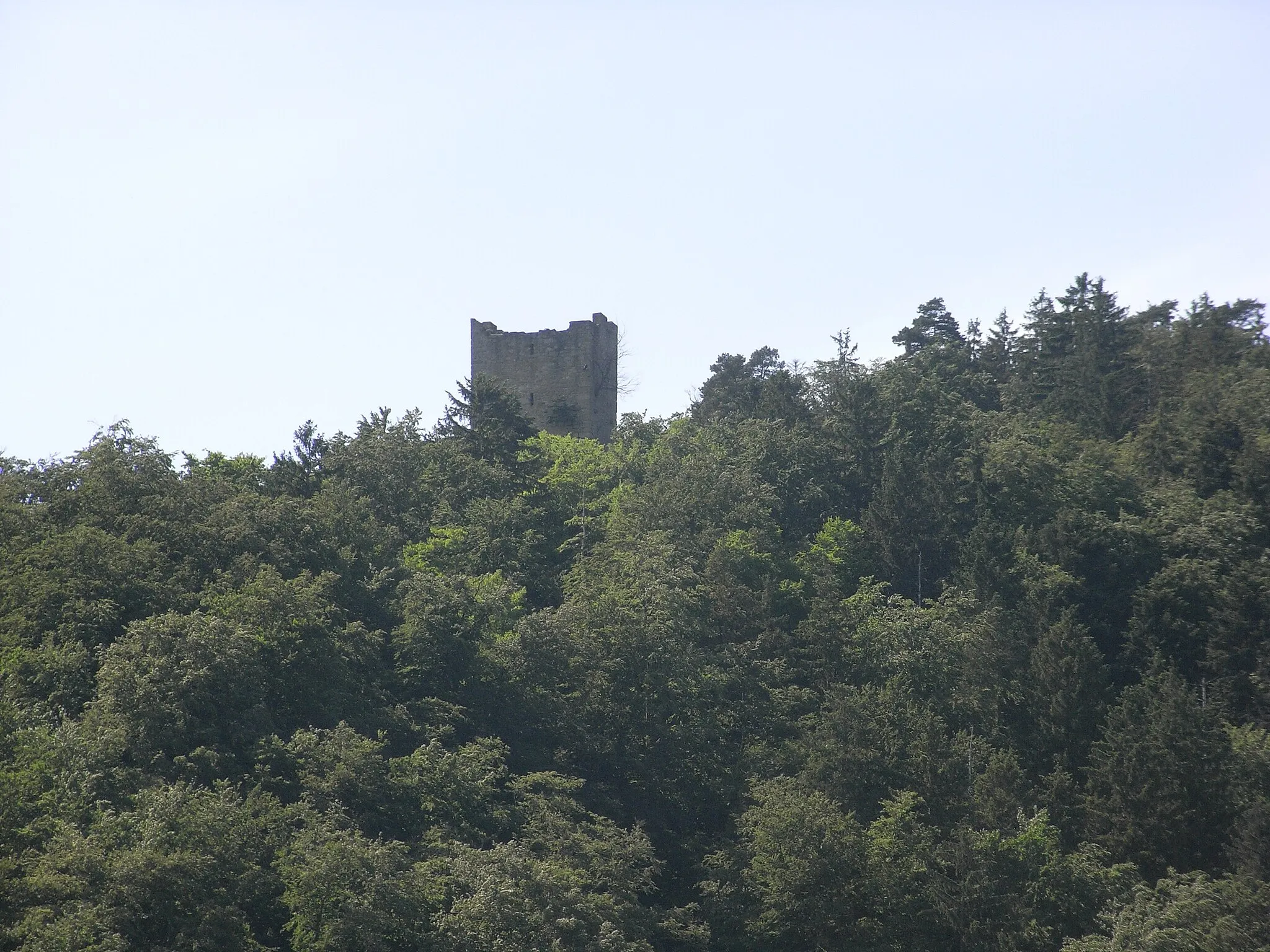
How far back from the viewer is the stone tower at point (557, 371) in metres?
56.5

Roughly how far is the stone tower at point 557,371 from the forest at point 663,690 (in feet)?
29.6

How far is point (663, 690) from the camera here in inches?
1336

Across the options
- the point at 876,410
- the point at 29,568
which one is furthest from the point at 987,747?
the point at 29,568

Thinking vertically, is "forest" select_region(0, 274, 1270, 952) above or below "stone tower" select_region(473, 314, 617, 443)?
below

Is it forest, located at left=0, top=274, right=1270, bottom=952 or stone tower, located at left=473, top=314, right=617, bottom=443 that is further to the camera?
stone tower, located at left=473, top=314, right=617, bottom=443

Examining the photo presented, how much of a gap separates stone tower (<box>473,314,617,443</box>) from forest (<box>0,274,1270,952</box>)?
902cm

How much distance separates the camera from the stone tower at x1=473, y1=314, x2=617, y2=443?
5647cm

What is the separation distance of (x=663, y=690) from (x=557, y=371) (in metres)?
25.0

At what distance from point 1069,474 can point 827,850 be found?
1657 cm

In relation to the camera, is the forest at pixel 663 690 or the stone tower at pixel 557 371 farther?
the stone tower at pixel 557 371

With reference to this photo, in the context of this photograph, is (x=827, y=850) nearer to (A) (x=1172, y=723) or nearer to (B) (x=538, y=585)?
(A) (x=1172, y=723)

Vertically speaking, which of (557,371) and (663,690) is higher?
(557,371)

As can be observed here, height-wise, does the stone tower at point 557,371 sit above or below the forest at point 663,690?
above

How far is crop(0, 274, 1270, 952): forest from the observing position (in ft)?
84.1
